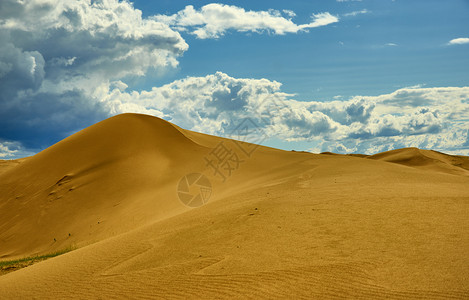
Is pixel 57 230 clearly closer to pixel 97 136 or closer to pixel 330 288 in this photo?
pixel 97 136

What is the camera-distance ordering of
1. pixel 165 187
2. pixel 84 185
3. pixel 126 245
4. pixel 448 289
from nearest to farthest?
pixel 448 289
pixel 126 245
pixel 165 187
pixel 84 185

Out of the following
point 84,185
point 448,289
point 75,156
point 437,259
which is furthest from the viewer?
point 75,156

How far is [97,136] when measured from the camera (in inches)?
938

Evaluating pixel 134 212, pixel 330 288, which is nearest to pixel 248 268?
pixel 330 288

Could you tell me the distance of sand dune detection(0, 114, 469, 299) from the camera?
5.56m

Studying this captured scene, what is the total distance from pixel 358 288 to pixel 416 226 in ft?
10.5

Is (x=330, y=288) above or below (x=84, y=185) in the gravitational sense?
below

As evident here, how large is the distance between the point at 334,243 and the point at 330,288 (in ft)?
5.88

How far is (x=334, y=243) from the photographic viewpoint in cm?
690

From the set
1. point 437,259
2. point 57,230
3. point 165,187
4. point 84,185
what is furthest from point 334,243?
point 84,185

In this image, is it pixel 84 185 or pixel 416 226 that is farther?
pixel 84 185

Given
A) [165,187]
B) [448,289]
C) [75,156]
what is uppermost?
A: [75,156]

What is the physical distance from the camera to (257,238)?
25.4 feet

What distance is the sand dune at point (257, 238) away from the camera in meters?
5.56
